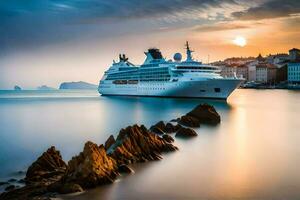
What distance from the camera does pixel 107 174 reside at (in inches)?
459

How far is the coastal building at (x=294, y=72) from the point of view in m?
126

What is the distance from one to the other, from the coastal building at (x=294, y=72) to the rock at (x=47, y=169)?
12396cm

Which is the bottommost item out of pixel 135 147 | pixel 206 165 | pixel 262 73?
pixel 206 165

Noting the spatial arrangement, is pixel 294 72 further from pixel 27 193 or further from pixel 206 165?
pixel 27 193

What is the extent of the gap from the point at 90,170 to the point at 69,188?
0.80 m

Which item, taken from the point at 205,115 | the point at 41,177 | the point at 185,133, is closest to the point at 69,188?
the point at 41,177

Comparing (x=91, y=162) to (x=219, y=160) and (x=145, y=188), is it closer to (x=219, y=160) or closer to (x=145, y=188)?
(x=145, y=188)

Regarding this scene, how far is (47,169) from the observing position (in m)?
12.7

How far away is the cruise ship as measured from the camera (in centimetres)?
5484

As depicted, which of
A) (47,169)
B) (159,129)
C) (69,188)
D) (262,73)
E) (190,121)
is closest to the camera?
(69,188)

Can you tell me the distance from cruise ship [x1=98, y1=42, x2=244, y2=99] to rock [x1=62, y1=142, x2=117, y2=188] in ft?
140

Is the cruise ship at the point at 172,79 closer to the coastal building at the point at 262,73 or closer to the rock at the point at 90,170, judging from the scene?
the rock at the point at 90,170

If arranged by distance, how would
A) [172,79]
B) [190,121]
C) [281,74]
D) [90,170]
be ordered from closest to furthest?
[90,170] < [190,121] < [172,79] < [281,74]

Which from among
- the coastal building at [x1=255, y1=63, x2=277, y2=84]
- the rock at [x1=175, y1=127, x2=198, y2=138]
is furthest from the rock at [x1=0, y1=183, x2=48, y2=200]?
the coastal building at [x1=255, y1=63, x2=277, y2=84]
